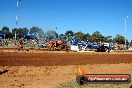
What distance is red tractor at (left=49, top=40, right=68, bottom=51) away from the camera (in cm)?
3569

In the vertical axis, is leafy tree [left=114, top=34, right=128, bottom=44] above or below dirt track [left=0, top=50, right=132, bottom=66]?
above

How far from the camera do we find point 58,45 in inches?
1432

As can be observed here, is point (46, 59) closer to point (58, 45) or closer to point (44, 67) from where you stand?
point (44, 67)

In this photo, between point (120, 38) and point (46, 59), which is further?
point (120, 38)

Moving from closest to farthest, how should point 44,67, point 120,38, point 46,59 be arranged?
point 44,67
point 46,59
point 120,38

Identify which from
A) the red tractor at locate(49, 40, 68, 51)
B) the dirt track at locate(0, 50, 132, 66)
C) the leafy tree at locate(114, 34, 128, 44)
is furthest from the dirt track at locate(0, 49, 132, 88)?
the leafy tree at locate(114, 34, 128, 44)

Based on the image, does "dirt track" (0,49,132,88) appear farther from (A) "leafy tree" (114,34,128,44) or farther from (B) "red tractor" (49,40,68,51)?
(A) "leafy tree" (114,34,128,44)

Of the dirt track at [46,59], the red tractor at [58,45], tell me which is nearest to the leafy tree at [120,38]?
the red tractor at [58,45]

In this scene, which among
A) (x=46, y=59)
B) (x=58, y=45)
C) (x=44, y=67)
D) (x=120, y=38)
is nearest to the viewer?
(x=44, y=67)

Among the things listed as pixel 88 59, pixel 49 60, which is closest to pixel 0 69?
pixel 49 60

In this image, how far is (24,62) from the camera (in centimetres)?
2006

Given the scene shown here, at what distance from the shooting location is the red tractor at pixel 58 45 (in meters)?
35.7

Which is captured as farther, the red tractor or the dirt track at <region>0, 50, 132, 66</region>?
the red tractor

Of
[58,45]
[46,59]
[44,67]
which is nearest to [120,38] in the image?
[58,45]
